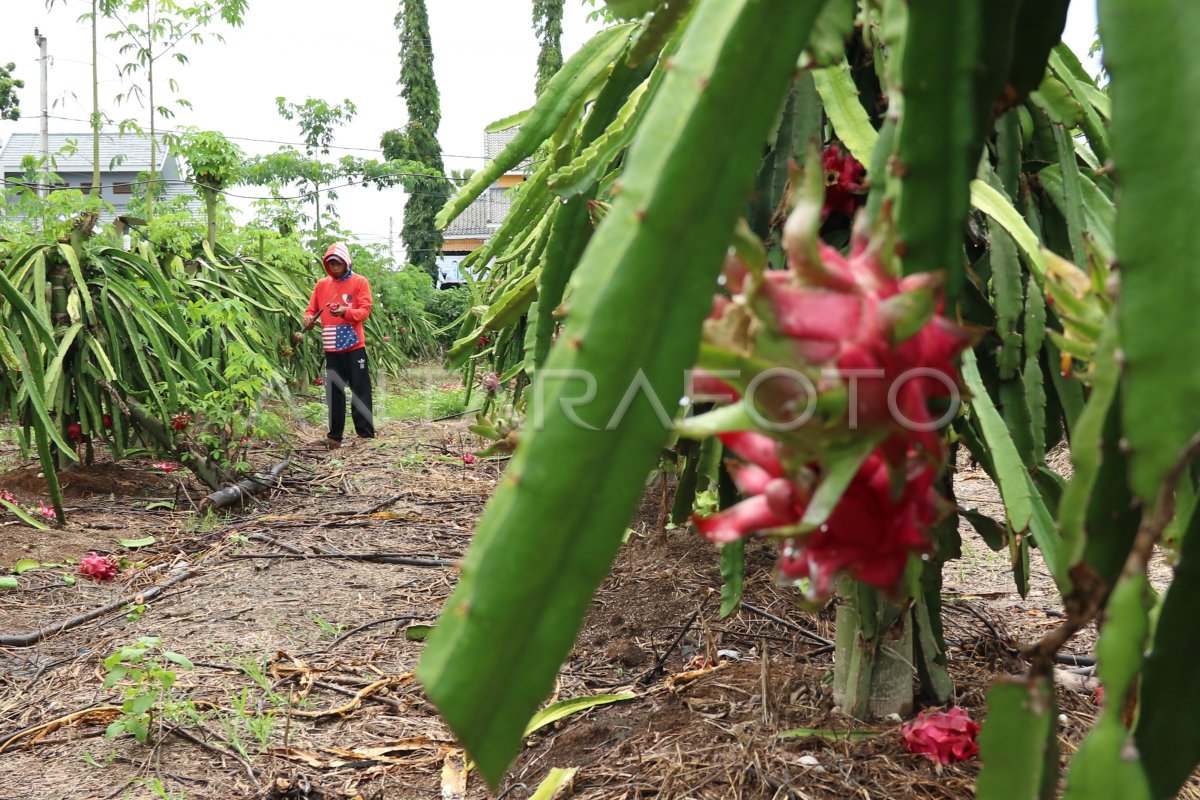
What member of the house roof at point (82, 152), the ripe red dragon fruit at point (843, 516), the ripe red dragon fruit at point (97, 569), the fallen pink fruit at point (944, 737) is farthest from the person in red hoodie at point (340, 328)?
the house roof at point (82, 152)

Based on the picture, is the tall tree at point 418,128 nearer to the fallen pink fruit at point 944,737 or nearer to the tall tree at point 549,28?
the tall tree at point 549,28

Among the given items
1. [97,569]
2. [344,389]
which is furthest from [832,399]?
[344,389]

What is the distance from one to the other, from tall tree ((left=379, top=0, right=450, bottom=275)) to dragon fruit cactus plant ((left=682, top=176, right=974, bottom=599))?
19.8 meters

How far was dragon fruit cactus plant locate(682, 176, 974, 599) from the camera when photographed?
1.22 feet

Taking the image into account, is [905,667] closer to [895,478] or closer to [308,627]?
[895,478]

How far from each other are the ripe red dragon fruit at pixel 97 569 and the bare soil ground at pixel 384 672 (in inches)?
1.3

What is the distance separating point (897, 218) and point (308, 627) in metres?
2.49

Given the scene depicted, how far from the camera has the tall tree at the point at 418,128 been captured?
2002cm

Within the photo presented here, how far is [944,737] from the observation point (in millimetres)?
1425

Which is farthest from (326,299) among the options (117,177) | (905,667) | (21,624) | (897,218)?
(117,177)

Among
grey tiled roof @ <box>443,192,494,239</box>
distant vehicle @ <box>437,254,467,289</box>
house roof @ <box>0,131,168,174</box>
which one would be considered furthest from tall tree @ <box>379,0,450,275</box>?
house roof @ <box>0,131,168,174</box>

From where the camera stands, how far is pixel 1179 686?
40 cm

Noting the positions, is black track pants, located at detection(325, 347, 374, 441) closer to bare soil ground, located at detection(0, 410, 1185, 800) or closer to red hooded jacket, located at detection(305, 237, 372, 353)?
red hooded jacket, located at detection(305, 237, 372, 353)

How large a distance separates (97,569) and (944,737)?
2.53 meters
